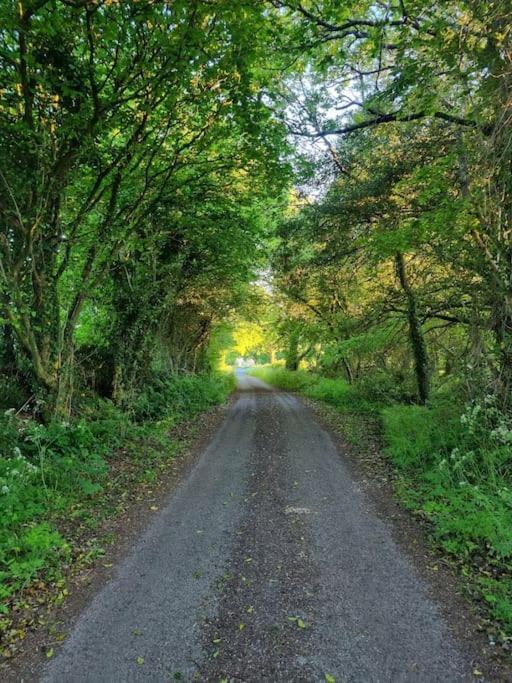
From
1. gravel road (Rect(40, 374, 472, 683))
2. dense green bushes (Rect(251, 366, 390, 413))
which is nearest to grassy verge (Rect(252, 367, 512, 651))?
gravel road (Rect(40, 374, 472, 683))

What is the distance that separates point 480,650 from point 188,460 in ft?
19.2

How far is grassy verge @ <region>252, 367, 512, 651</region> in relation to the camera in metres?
3.55

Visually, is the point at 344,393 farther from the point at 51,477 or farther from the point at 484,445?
the point at 51,477

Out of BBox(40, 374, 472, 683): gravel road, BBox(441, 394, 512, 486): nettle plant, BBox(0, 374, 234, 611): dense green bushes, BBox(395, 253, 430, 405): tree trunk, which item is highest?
BBox(395, 253, 430, 405): tree trunk

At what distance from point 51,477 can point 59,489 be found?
8.9 inches

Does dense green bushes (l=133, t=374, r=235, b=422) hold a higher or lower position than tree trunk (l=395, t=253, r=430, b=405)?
lower

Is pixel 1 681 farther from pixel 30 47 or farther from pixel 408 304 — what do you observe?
pixel 408 304

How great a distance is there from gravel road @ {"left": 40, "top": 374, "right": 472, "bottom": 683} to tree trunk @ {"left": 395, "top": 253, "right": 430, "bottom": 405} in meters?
6.27

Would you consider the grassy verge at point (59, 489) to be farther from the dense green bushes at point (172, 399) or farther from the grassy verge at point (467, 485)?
the grassy verge at point (467, 485)

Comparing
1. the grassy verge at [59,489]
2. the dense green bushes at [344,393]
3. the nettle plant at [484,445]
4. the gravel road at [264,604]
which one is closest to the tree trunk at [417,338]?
the dense green bushes at [344,393]

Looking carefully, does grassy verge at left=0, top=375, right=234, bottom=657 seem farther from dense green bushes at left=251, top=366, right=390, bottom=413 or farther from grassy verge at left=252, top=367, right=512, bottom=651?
dense green bushes at left=251, top=366, right=390, bottom=413

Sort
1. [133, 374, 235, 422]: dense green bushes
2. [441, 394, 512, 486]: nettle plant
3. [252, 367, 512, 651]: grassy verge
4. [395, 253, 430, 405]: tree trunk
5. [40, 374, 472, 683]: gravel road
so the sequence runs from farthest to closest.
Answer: [395, 253, 430, 405]: tree trunk < [133, 374, 235, 422]: dense green bushes < [441, 394, 512, 486]: nettle plant < [252, 367, 512, 651]: grassy verge < [40, 374, 472, 683]: gravel road

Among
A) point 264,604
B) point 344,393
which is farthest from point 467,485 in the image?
point 344,393

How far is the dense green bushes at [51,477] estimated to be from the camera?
393 cm
